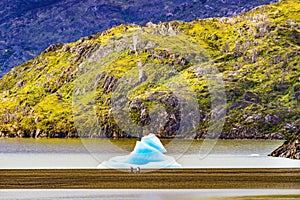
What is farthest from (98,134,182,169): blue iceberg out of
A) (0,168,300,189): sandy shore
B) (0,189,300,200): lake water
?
(0,189,300,200): lake water

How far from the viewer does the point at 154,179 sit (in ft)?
534

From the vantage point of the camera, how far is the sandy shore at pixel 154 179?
14650 cm

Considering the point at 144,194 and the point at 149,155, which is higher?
the point at 149,155

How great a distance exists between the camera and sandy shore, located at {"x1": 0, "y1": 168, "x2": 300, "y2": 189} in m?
146

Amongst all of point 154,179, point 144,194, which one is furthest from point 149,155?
point 144,194

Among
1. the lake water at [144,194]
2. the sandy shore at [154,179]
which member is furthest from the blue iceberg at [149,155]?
the lake water at [144,194]

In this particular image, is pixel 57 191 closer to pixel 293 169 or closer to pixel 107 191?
pixel 107 191

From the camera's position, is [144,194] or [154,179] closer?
[144,194]

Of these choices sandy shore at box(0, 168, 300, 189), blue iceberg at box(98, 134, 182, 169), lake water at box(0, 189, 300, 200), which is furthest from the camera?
blue iceberg at box(98, 134, 182, 169)

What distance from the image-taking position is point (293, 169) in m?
180

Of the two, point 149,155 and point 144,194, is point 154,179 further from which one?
point 144,194

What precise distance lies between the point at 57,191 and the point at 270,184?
121ft

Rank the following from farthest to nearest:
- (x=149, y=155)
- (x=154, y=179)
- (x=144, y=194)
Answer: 1. (x=149, y=155)
2. (x=154, y=179)
3. (x=144, y=194)

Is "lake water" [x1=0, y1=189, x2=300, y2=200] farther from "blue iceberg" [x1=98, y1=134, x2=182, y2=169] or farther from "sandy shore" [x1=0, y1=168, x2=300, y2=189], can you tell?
"blue iceberg" [x1=98, y1=134, x2=182, y2=169]
